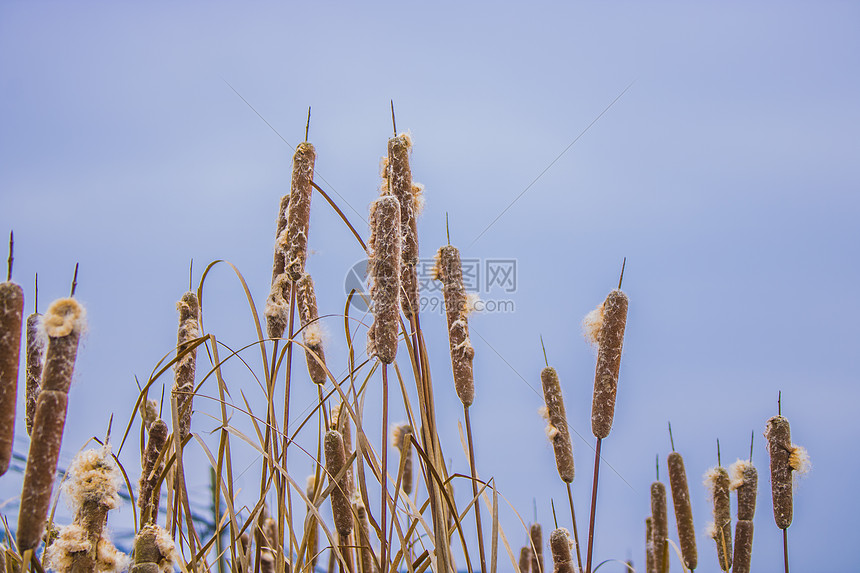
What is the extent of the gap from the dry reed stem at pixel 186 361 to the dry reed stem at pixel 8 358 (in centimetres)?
66

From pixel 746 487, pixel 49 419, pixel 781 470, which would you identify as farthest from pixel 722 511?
pixel 49 419

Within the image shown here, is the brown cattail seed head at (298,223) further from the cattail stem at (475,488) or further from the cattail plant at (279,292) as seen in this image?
the cattail stem at (475,488)

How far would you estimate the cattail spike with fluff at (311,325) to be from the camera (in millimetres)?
1880

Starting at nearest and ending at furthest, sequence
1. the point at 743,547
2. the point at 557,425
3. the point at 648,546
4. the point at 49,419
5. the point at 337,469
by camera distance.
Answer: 1. the point at 49,419
2. the point at 337,469
3. the point at 557,425
4. the point at 743,547
5. the point at 648,546

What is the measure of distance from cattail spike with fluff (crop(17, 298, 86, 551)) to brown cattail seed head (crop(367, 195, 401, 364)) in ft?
2.10

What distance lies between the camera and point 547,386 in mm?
2193

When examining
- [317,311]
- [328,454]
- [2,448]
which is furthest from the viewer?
[317,311]

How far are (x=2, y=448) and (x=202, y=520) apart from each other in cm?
255

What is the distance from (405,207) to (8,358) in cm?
98

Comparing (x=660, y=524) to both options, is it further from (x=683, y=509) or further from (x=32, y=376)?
(x=32, y=376)

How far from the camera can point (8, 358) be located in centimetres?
103

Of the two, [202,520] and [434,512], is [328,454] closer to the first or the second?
[434,512]

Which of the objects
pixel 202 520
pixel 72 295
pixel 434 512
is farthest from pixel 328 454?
pixel 202 520

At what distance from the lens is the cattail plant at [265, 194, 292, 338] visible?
69.8 inches
